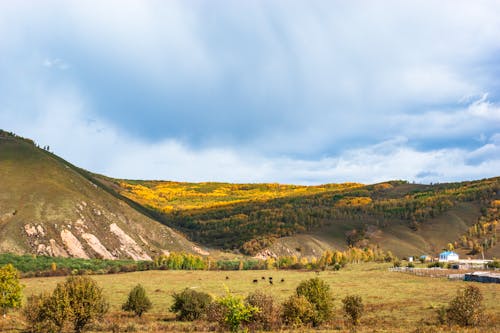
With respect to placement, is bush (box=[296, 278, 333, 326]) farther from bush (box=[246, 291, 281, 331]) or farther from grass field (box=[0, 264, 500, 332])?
bush (box=[246, 291, 281, 331])

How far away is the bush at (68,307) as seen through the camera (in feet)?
120

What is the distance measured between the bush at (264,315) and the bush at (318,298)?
4.10m

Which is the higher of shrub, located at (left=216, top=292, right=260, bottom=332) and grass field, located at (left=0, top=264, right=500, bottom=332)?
shrub, located at (left=216, top=292, right=260, bottom=332)

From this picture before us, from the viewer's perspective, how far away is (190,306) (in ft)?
152

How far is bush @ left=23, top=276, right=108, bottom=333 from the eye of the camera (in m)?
36.6

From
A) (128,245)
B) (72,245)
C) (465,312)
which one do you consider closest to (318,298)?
(465,312)

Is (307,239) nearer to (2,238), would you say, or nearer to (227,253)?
(227,253)

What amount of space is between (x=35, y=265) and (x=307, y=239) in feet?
341

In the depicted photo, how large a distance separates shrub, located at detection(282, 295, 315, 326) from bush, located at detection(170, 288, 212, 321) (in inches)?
389

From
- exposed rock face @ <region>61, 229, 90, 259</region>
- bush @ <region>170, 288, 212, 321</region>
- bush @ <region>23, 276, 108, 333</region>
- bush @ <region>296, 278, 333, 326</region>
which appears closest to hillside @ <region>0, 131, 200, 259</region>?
exposed rock face @ <region>61, 229, 90, 259</region>

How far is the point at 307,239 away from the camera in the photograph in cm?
18962

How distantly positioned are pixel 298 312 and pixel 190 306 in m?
11.5

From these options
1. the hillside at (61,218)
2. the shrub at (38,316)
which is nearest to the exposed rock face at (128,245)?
the hillside at (61,218)

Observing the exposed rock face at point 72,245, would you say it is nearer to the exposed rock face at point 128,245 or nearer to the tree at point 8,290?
the exposed rock face at point 128,245
